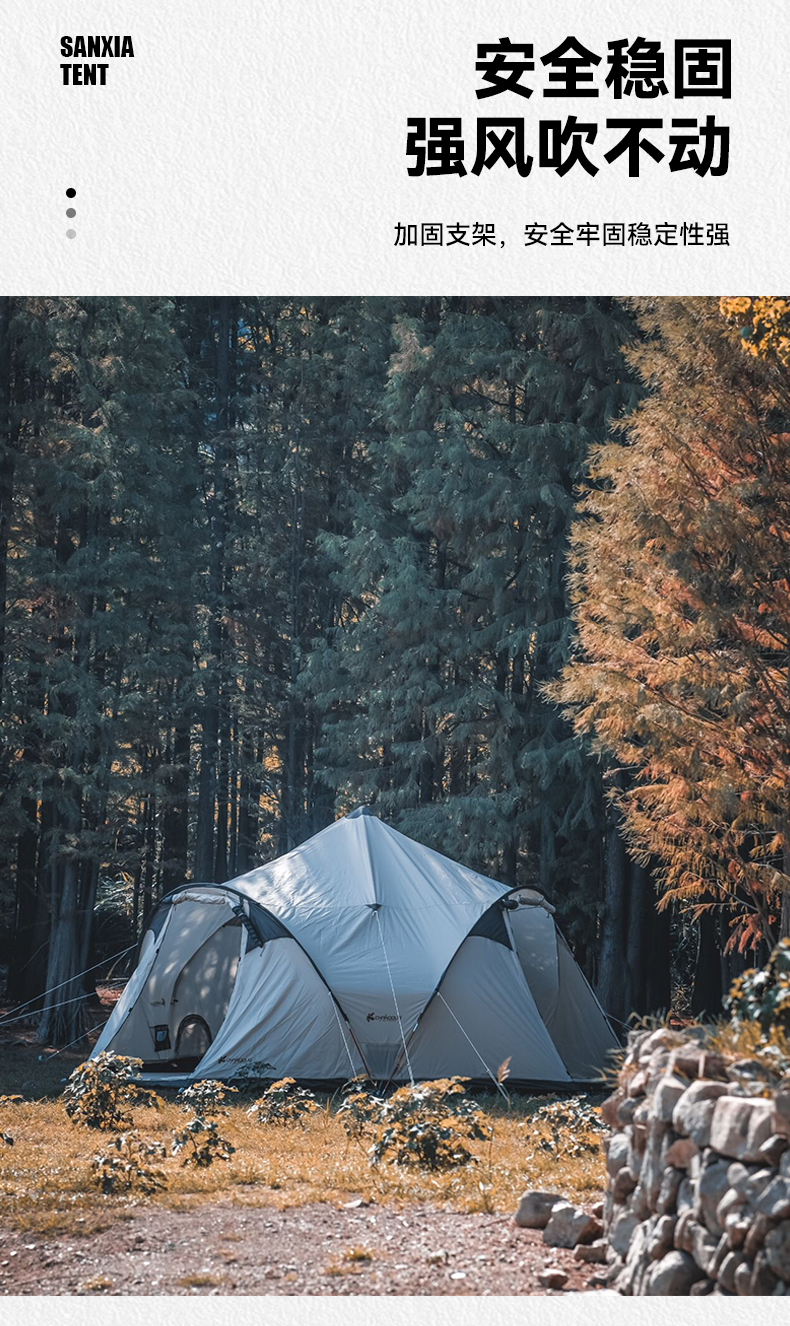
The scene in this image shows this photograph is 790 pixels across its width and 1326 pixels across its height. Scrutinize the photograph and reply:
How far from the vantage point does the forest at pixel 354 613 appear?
13820mm

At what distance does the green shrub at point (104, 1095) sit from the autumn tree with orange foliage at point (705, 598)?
161 inches

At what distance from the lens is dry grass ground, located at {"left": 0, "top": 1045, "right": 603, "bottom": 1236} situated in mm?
5363

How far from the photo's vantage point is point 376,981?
10.3 meters

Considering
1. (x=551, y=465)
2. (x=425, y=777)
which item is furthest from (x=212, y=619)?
(x=551, y=465)

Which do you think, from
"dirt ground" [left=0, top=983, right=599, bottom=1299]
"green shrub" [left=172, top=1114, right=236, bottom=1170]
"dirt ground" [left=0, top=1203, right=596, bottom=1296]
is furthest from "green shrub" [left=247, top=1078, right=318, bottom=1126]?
"dirt ground" [left=0, top=1203, right=596, bottom=1296]

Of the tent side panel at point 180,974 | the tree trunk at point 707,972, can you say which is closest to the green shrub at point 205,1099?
the tent side panel at point 180,974

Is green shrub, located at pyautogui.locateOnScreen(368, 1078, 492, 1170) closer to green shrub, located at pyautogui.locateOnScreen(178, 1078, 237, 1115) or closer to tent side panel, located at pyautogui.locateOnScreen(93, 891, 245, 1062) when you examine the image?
green shrub, located at pyautogui.locateOnScreen(178, 1078, 237, 1115)

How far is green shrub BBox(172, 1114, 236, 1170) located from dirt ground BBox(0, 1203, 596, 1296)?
3.96 ft

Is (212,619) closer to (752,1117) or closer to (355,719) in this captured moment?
(355,719)

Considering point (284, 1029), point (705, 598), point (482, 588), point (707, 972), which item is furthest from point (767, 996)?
point (707, 972)

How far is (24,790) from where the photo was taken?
1479cm

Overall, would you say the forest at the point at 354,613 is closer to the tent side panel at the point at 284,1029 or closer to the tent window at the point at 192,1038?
the tent window at the point at 192,1038

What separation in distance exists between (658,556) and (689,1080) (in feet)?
17.6

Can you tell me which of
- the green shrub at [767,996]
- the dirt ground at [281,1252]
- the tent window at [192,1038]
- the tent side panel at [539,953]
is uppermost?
the green shrub at [767,996]
